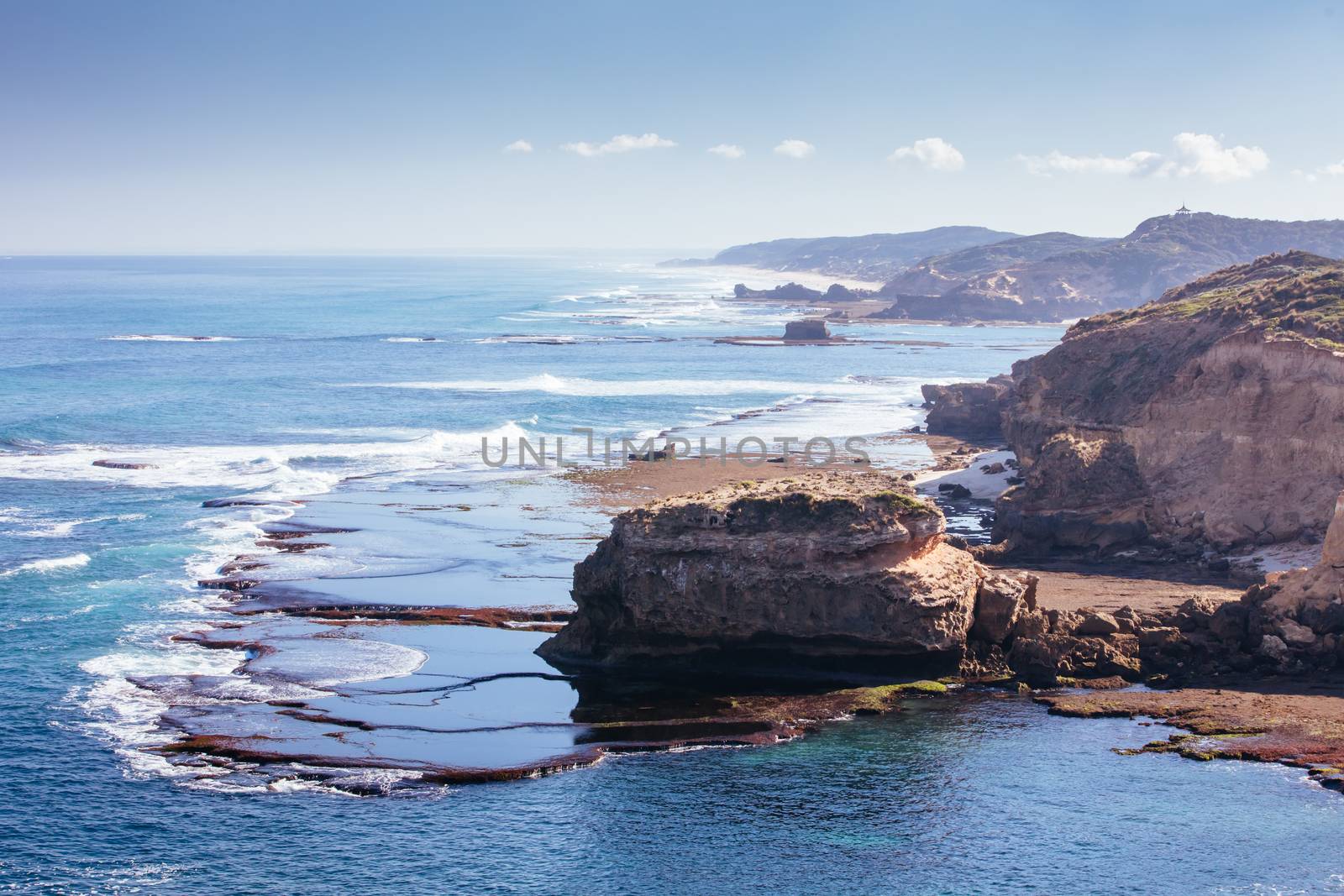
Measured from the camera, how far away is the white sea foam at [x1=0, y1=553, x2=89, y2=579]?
147 feet

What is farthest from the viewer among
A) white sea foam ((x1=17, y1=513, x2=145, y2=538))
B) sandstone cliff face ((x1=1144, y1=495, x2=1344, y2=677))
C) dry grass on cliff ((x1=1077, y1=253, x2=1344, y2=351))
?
dry grass on cliff ((x1=1077, y1=253, x2=1344, y2=351))

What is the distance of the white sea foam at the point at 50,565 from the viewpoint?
1761 inches

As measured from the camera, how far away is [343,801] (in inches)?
1062

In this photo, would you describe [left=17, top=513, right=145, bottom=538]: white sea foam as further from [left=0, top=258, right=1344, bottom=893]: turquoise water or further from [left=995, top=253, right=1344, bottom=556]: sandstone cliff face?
[left=995, top=253, right=1344, bottom=556]: sandstone cliff face

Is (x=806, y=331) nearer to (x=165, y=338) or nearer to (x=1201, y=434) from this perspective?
(x=165, y=338)

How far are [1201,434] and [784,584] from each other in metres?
24.1

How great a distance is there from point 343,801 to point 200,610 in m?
16.0

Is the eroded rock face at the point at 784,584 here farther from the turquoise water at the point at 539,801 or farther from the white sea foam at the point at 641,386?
the white sea foam at the point at 641,386

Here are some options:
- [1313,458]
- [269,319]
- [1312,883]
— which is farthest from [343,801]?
[269,319]

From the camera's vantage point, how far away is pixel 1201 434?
50.2m

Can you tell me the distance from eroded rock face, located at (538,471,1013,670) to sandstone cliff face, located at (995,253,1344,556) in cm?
1520

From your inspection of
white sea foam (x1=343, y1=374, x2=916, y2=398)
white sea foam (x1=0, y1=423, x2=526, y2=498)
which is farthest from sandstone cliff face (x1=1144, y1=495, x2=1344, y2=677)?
white sea foam (x1=343, y1=374, x2=916, y2=398)

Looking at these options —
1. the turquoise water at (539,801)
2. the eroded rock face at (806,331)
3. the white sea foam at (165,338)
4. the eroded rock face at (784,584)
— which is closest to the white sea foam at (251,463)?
the turquoise water at (539,801)

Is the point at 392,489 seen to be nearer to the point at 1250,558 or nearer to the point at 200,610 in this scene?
the point at 200,610
